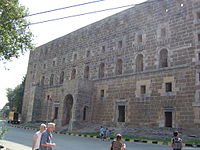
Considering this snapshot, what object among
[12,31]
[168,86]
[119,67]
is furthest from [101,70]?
[12,31]

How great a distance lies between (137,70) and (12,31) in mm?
12129

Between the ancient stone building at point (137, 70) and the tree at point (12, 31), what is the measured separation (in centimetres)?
985

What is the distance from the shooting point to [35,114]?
3397 centimetres

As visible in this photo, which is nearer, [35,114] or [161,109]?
[161,109]

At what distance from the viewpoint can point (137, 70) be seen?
22406 mm

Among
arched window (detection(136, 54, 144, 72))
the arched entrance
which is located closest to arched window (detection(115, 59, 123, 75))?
arched window (detection(136, 54, 144, 72))

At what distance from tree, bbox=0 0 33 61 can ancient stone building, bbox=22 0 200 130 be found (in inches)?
388

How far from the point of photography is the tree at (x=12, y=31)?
13.8 meters

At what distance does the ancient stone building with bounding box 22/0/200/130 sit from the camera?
18.6 m

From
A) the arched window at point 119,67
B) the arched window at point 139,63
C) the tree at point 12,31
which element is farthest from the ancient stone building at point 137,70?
the tree at point 12,31

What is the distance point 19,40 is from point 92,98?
12281 mm

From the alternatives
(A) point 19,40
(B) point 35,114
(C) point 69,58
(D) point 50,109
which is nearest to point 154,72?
(A) point 19,40

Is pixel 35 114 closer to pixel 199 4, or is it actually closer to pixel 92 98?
pixel 92 98

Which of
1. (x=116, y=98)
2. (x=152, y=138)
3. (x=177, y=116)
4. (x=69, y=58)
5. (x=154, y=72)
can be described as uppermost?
(x=69, y=58)
